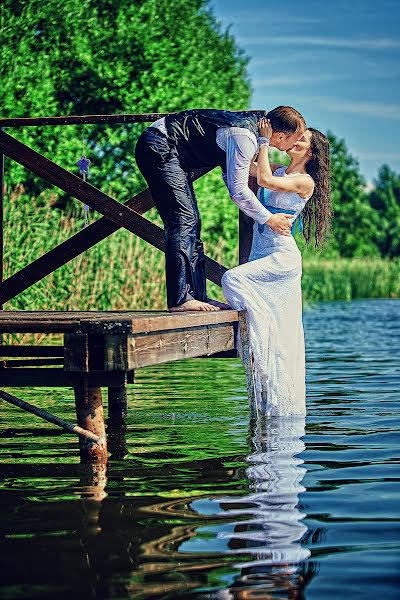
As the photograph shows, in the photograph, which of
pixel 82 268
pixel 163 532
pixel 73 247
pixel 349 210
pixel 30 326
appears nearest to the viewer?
pixel 163 532

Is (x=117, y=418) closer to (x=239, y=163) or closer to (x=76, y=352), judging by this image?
(x=239, y=163)

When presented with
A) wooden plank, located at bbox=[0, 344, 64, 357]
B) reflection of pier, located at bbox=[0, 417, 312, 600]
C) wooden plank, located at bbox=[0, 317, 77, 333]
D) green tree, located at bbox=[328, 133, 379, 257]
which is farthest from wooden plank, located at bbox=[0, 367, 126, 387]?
green tree, located at bbox=[328, 133, 379, 257]

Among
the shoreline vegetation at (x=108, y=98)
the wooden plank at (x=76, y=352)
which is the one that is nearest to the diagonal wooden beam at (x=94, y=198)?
the wooden plank at (x=76, y=352)

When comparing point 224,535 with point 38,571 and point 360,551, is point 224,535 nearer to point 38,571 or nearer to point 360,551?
point 360,551

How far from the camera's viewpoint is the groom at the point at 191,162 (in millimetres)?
8039

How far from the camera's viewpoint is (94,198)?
29.9 feet

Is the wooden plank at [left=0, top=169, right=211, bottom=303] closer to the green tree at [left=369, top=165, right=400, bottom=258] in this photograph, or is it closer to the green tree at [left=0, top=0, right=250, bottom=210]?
the green tree at [left=0, top=0, right=250, bottom=210]

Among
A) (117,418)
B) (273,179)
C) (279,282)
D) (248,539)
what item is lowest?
(248,539)

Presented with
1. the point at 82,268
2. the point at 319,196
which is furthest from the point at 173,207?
the point at 82,268

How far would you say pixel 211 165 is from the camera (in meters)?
8.48

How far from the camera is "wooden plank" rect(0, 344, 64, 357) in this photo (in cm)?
893

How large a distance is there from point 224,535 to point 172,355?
210 cm

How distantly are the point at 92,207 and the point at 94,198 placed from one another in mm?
79

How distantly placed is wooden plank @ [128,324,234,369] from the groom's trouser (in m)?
0.33
